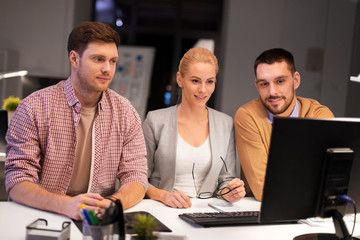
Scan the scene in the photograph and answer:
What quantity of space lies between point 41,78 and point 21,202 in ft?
11.4

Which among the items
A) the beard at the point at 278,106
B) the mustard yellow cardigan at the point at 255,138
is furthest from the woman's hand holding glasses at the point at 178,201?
the beard at the point at 278,106

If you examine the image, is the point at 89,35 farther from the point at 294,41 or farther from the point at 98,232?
the point at 294,41

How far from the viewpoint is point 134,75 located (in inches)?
235

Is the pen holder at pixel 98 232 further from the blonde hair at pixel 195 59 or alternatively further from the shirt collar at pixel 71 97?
the blonde hair at pixel 195 59

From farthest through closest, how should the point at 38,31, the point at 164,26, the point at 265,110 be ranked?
the point at 164,26
the point at 38,31
the point at 265,110

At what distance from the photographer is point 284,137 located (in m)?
1.35

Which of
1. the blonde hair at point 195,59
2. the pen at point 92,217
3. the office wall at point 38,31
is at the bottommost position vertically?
the pen at point 92,217

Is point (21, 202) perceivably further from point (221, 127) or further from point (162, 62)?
point (162, 62)

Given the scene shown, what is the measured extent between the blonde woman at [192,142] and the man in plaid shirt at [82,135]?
0.80ft

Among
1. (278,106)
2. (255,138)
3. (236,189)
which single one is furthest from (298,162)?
(278,106)

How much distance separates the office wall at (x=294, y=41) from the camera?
5051 millimetres

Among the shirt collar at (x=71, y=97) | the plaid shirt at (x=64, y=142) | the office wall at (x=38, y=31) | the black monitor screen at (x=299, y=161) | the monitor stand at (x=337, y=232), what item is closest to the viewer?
the black monitor screen at (x=299, y=161)

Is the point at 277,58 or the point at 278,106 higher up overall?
the point at 277,58

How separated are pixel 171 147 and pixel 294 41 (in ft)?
12.1
